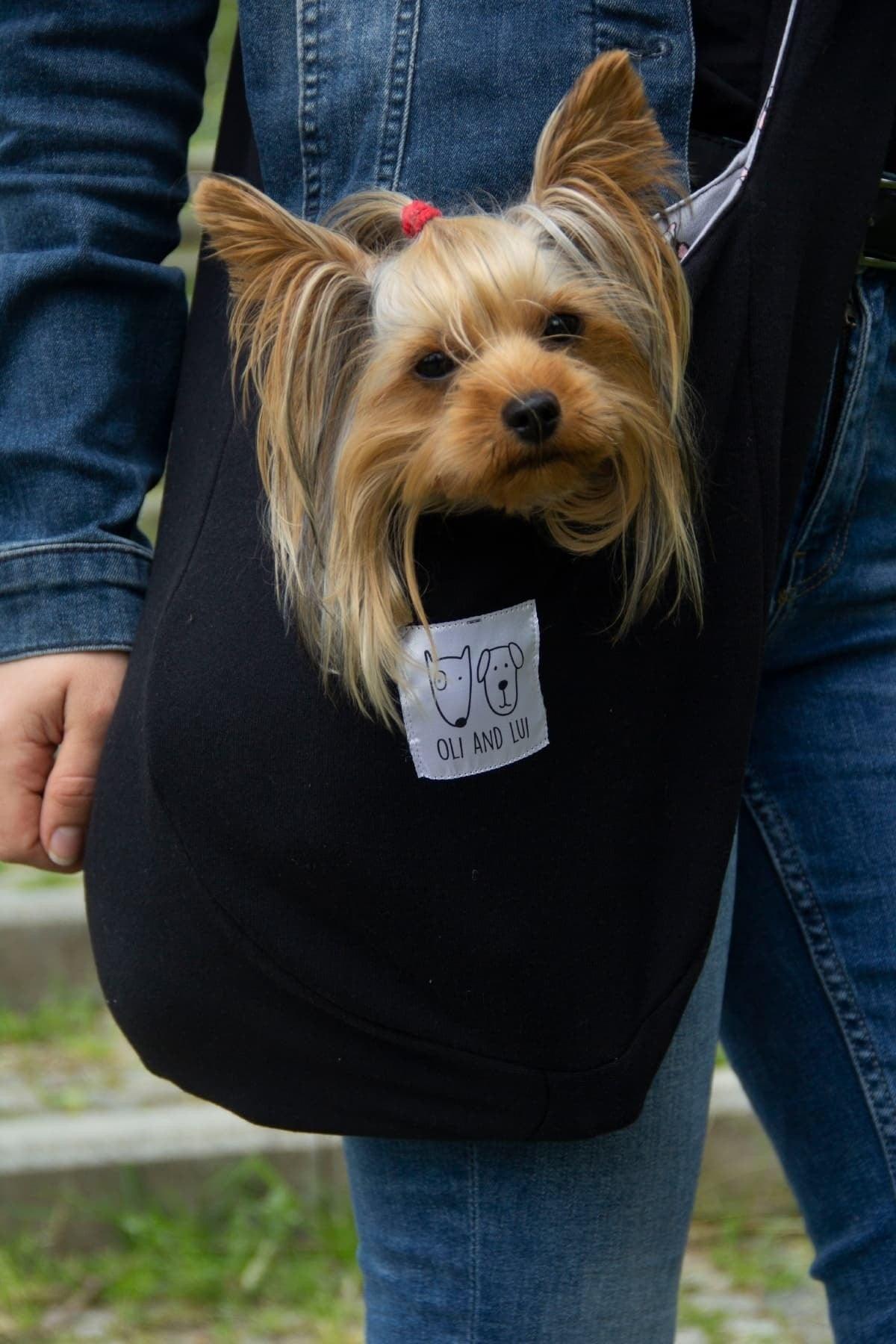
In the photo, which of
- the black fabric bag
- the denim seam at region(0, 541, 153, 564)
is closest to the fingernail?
the black fabric bag

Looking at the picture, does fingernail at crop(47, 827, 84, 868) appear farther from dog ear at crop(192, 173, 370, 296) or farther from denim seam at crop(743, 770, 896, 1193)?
denim seam at crop(743, 770, 896, 1193)

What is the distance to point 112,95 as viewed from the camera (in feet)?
4.74

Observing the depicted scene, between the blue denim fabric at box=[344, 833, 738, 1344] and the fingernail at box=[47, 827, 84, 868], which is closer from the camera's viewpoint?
the blue denim fabric at box=[344, 833, 738, 1344]

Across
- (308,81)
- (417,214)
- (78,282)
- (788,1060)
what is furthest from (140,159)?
(788,1060)

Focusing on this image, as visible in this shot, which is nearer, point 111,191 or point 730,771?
point 730,771

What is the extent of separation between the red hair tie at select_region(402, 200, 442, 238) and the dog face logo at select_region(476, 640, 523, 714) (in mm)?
372

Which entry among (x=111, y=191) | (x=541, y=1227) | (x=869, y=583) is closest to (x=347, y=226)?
(x=111, y=191)

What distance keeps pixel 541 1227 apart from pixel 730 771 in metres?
0.46

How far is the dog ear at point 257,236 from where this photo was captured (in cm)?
125

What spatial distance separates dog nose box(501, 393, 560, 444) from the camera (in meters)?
1.25

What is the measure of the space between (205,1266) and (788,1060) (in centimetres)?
163

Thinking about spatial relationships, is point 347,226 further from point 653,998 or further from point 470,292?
point 653,998

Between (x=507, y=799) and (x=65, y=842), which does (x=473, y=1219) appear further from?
(x=65, y=842)

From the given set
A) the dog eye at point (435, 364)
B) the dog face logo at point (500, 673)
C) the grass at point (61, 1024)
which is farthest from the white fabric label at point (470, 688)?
the grass at point (61, 1024)
